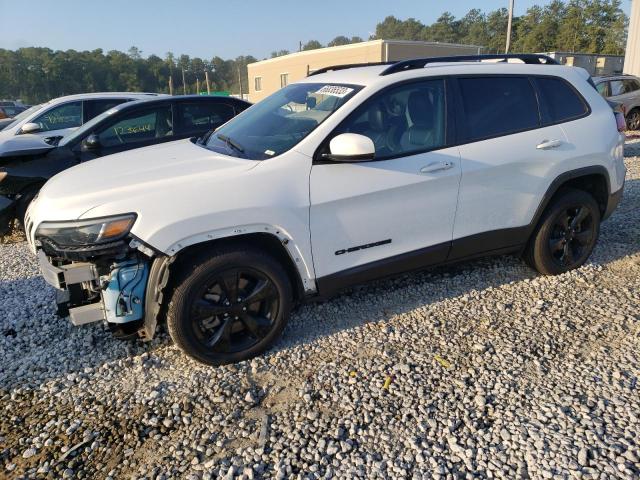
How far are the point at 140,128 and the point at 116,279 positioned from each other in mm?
4134

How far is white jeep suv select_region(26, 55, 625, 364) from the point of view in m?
2.85

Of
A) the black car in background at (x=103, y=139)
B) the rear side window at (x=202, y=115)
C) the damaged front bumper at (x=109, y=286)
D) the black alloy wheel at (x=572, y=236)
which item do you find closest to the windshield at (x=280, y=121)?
the damaged front bumper at (x=109, y=286)

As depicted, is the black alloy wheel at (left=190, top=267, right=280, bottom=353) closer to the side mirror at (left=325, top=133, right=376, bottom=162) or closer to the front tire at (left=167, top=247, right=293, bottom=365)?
the front tire at (left=167, top=247, right=293, bottom=365)

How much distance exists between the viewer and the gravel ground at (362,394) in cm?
235

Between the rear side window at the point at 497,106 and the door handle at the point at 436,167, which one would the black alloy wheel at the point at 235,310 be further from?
the rear side window at the point at 497,106

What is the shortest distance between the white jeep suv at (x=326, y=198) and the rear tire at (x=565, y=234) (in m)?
0.02

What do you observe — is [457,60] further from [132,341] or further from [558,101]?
[132,341]

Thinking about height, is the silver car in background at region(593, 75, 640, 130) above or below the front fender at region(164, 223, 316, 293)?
above

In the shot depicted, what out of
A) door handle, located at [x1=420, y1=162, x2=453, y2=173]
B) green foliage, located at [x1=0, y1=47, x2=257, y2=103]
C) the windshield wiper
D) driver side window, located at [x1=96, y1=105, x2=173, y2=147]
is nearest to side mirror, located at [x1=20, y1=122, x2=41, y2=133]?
driver side window, located at [x1=96, y1=105, x2=173, y2=147]

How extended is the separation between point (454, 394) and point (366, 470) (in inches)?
31.2

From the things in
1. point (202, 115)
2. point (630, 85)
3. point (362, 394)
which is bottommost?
point (362, 394)

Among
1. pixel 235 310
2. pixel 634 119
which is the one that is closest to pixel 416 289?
pixel 235 310

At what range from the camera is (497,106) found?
3.83 meters

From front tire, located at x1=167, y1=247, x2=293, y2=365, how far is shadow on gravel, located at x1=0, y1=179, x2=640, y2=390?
0.27 m
